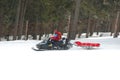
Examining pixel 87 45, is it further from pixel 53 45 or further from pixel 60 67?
pixel 60 67

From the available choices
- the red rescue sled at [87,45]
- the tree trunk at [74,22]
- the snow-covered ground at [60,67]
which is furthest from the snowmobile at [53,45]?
the tree trunk at [74,22]

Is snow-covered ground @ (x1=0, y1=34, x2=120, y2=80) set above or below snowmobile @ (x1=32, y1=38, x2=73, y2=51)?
below

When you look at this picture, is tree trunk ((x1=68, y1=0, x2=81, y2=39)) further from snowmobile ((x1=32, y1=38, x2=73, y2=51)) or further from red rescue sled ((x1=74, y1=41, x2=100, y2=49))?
red rescue sled ((x1=74, y1=41, x2=100, y2=49))

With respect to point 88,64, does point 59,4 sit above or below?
above

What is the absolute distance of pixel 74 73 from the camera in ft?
38.5

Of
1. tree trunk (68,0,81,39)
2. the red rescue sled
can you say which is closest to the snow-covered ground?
the red rescue sled

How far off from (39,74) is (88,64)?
295cm

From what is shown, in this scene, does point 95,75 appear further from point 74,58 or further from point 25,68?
point 74,58

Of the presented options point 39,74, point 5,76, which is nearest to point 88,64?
point 39,74

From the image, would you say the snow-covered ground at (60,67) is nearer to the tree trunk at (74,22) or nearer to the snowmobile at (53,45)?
the snowmobile at (53,45)

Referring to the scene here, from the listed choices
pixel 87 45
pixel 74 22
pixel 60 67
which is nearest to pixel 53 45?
pixel 87 45

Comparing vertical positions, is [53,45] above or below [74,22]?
below

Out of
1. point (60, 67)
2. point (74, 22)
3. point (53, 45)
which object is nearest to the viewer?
point (60, 67)

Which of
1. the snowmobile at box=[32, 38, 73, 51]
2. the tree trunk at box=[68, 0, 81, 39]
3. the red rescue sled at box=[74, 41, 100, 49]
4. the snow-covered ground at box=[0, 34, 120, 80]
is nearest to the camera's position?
the snow-covered ground at box=[0, 34, 120, 80]
